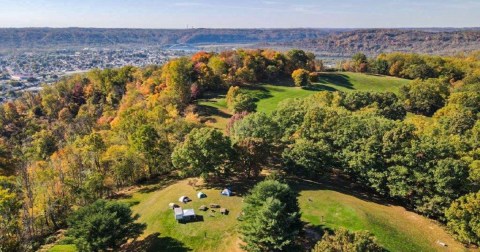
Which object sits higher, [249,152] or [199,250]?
[249,152]

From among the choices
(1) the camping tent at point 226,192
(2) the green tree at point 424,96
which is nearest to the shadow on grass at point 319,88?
(2) the green tree at point 424,96

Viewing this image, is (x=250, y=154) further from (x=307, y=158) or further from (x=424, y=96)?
(x=424, y=96)

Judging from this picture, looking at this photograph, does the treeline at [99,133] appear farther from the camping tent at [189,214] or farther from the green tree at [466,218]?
the green tree at [466,218]

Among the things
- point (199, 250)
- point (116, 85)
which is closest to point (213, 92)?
point (116, 85)

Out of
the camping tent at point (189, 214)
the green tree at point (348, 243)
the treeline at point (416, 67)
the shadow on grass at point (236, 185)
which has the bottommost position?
the camping tent at point (189, 214)

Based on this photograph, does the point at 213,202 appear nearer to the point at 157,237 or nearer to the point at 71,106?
the point at 157,237

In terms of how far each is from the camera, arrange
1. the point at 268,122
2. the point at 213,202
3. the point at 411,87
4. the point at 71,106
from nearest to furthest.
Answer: the point at 213,202, the point at 268,122, the point at 411,87, the point at 71,106
